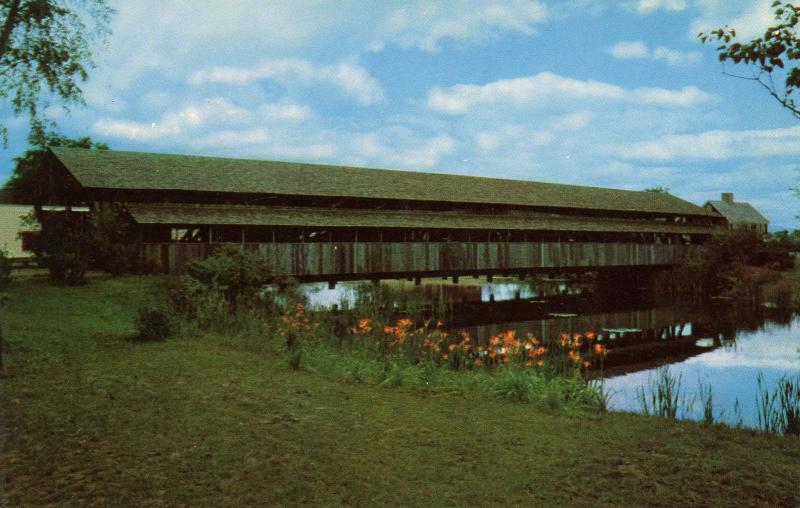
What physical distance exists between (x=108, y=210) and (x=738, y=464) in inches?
728

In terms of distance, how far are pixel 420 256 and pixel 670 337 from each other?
388 inches

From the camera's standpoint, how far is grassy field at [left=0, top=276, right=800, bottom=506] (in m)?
4.13

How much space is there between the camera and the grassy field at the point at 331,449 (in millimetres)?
4129

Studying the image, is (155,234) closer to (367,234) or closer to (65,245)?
(65,245)

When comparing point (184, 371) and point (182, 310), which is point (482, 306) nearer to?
point (182, 310)

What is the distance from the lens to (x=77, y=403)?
626cm

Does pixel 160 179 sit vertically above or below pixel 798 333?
above

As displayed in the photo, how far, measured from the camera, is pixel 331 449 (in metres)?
4.99

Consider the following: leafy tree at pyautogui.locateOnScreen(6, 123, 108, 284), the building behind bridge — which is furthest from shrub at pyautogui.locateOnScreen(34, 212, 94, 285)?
the building behind bridge

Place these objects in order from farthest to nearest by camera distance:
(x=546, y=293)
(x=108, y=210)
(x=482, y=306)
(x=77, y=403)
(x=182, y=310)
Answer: (x=546, y=293) < (x=482, y=306) < (x=108, y=210) < (x=182, y=310) < (x=77, y=403)

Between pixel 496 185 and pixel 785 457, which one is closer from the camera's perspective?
pixel 785 457

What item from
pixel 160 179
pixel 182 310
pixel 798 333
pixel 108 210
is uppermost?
pixel 160 179

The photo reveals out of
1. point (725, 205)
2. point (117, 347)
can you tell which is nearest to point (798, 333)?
point (117, 347)

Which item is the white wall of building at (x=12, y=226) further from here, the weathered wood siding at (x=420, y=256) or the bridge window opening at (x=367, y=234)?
the bridge window opening at (x=367, y=234)
